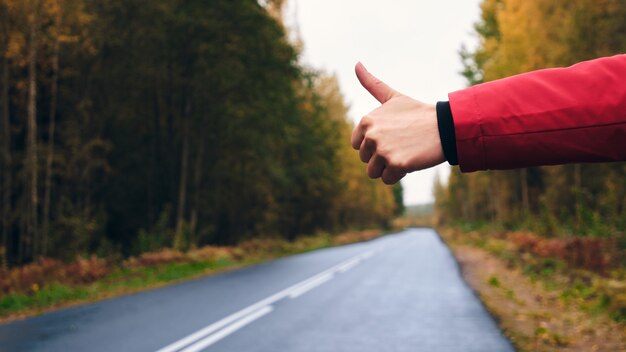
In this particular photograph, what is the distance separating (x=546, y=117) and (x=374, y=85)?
455 millimetres

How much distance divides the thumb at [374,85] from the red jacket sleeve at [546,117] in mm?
210

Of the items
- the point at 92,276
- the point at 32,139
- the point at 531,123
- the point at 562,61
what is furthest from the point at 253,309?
the point at 562,61

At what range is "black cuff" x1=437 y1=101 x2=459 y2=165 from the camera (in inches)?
50.1

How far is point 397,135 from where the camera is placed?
134cm

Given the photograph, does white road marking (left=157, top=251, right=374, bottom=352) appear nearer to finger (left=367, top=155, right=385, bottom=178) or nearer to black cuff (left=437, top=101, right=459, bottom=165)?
finger (left=367, top=155, right=385, bottom=178)

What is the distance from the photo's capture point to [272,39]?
73.5 ft

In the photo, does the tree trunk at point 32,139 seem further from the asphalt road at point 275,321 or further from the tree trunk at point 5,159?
the asphalt road at point 275,321

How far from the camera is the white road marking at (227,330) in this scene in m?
7.17

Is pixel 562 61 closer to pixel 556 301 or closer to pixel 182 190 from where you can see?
pixel 556 301

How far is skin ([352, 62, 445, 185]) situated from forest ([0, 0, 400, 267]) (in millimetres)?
15000

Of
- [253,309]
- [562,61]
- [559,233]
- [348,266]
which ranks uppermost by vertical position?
[562,61]

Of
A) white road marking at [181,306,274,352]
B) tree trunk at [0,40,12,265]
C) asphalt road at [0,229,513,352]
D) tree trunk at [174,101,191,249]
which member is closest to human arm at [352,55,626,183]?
asphalt road at [0,229,513,352]

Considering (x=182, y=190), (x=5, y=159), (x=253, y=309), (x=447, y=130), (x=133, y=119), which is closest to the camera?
(x=447, y=130)

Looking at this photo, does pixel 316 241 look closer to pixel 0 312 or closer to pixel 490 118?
pixel 0 312
